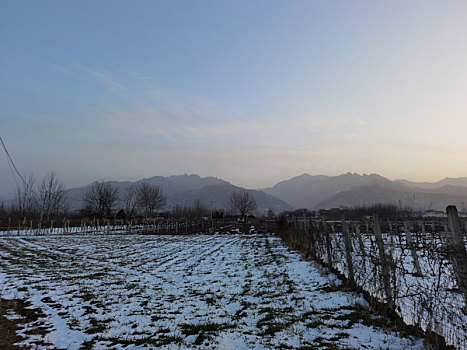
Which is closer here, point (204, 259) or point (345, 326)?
point (345, 326)

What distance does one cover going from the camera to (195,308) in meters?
6.51

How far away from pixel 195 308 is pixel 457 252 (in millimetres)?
5402

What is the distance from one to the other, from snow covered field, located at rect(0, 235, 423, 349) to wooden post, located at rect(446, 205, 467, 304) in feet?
4.06

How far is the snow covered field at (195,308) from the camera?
4594 millimetres

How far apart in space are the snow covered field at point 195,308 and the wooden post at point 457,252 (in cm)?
124

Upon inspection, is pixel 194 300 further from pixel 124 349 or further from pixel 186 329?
pixel 124 349

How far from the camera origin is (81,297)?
7.20 m

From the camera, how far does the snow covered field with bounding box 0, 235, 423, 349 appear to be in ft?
15.1

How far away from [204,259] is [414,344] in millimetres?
11061

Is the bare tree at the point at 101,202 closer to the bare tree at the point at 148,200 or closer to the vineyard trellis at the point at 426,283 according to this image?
the bare tree at the point at 148,200

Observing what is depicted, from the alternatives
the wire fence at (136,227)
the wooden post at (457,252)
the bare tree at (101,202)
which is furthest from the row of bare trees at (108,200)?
the wooden post at (457,252)

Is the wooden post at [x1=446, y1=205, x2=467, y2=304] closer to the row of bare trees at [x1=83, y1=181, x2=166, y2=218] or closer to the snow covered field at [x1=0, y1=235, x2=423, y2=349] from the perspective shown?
the snow covered field at [x1=0, y1=235, x2=423, y2=349]

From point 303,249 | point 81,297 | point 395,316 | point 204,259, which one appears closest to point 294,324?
point 395,316

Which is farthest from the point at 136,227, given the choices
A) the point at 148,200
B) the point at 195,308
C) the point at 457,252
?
the point at 457,252
